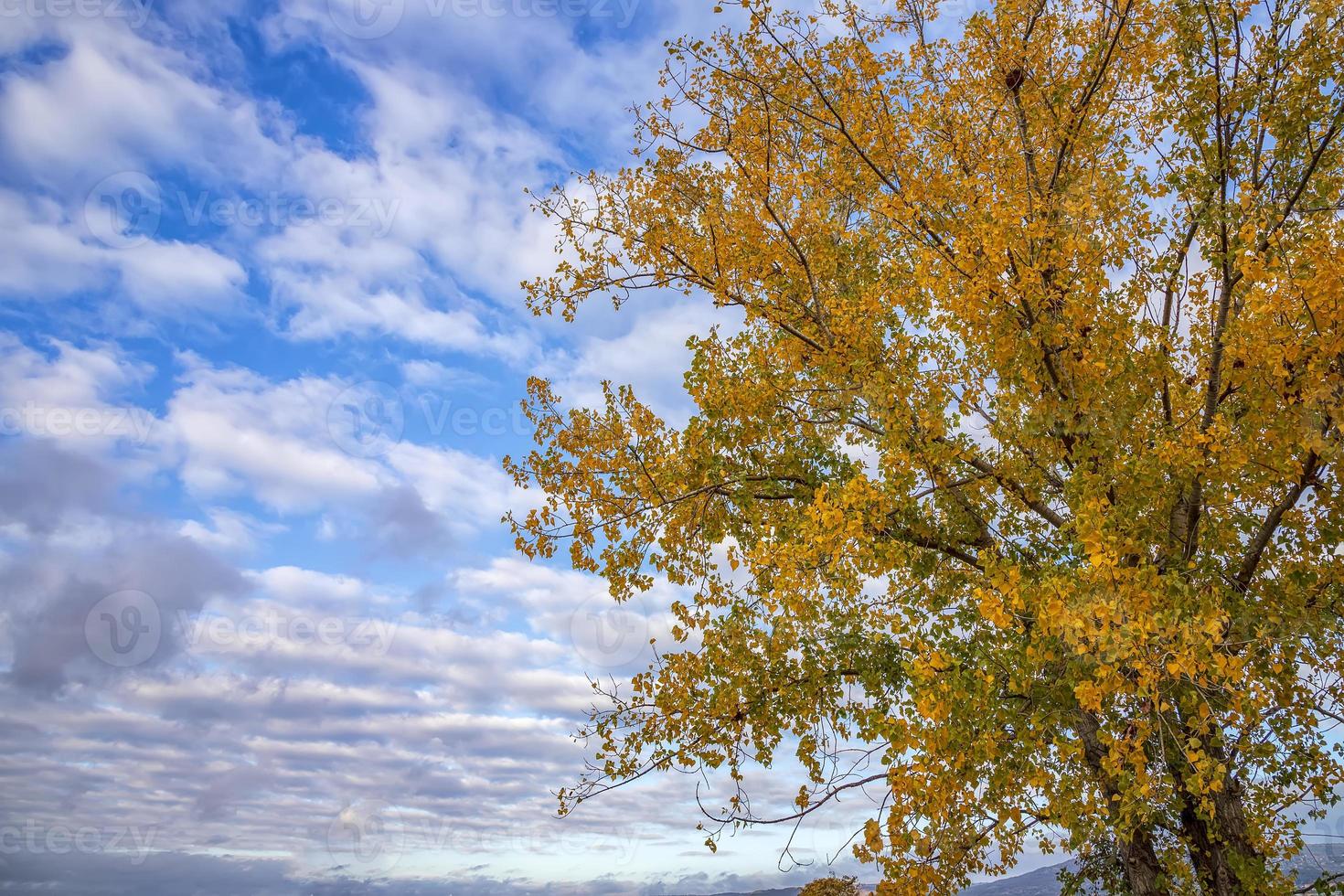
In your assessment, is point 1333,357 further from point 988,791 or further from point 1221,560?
point 988,791

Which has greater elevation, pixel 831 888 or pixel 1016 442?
pixel 1016 442

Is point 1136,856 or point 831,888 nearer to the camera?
point 1136,856

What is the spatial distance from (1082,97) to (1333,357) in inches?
182

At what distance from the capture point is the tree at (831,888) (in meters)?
14.9

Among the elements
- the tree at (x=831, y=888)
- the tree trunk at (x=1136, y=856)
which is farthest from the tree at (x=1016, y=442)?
the tree at (x=831, y=888)

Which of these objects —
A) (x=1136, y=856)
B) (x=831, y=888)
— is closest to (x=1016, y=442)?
(x=1136, y=856)

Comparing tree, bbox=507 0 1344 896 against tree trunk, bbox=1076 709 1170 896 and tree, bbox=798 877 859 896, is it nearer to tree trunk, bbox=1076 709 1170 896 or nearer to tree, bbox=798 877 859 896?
tree trunk, bbox=1076 709 1170 896

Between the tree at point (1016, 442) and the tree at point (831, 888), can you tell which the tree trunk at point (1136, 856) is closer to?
the tree at point (1016, 442)

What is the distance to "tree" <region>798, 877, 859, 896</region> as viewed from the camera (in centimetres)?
1491

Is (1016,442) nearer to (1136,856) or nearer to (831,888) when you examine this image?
(1136,856)

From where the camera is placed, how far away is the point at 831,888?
15.1 meters

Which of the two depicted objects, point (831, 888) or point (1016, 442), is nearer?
point (1016, 442)

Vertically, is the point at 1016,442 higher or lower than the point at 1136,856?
higher

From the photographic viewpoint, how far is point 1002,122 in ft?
37.0
